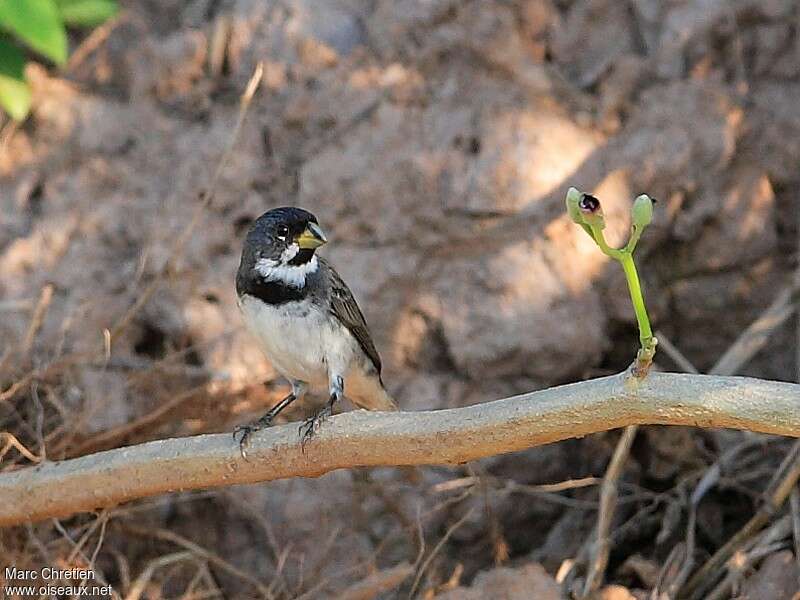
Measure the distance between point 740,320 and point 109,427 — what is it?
2863 millimetres

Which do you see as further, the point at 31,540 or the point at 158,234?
the point at 158,234

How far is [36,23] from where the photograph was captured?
5.20 metres

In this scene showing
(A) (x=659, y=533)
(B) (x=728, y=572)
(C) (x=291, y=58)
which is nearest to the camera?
(B) (x=728, y=572)

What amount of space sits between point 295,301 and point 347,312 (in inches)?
9.1

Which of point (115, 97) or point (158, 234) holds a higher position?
point (115, 97)

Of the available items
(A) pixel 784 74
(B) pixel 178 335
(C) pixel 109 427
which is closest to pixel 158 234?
(B) pixel 178 335

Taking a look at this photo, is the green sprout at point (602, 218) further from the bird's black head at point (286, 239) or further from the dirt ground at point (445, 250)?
the dirt ground at point (445, 250)

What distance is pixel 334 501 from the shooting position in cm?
526

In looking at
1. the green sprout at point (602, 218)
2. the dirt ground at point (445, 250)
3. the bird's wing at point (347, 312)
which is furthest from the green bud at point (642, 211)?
the dirt ground at point (445, 250)

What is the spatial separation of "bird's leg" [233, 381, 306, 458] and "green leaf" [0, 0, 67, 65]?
1876 millimetres

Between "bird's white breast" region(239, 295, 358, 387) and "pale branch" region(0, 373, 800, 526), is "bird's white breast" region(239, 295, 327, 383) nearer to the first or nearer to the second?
"bird's white breast" region(239, 295, 358, 387)

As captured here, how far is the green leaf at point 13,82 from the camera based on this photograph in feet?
18.0

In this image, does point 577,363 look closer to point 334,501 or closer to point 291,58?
point 334,501

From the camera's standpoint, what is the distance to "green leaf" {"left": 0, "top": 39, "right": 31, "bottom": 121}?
550 cm
